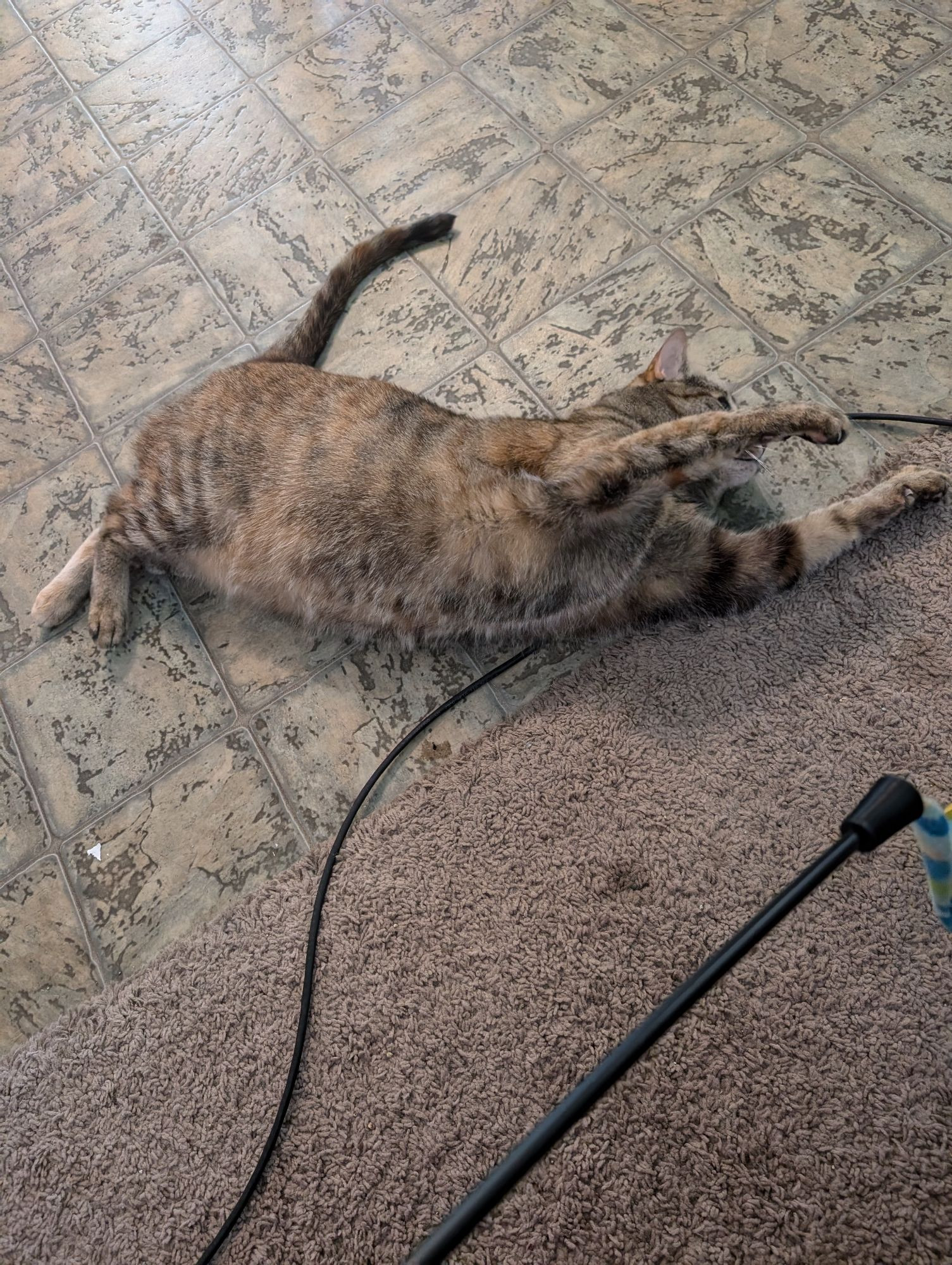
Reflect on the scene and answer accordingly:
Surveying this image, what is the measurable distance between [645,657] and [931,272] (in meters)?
1.15

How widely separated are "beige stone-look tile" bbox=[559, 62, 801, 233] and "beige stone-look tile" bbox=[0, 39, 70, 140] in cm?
185

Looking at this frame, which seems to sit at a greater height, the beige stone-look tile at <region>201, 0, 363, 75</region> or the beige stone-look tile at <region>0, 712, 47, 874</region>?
the beige stone-look tile at <region>201, 0, 363, 75</region>

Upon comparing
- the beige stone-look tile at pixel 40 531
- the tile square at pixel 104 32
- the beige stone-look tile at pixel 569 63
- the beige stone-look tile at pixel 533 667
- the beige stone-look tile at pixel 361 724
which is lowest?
the beige stone-look tile at pixel 533 667

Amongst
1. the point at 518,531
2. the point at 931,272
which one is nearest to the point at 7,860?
the point at 518,531

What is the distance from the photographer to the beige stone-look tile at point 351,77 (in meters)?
2.47

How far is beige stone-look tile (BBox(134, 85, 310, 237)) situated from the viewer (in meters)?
2.45

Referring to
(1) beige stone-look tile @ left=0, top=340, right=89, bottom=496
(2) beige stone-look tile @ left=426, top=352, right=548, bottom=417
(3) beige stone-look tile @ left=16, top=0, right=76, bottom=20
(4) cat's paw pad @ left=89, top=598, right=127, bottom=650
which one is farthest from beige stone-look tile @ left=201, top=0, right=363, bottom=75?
(4) cat's paw pad @ left=89, top=598, right=127, bottom=650

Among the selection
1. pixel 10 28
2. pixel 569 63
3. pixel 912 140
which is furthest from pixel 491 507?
pixel 10 28

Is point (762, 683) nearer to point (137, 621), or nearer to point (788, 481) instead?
point (788, 481)

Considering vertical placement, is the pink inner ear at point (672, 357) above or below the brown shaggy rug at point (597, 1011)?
above

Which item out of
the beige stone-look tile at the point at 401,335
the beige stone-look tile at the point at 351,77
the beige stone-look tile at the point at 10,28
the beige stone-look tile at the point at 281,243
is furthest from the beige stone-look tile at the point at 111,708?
the beige stone-look tile at the point at 10,28

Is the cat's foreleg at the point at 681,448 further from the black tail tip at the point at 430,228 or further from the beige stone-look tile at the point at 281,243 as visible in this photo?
the beige stone-look tile at the point at 281,243

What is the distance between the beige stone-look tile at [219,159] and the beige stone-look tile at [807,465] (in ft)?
5.34

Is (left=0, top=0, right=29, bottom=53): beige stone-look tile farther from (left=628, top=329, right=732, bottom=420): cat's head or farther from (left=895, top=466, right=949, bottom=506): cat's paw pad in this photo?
(left=895, top=466, right=949, bottom=506): cat's paw pad
